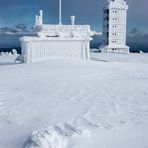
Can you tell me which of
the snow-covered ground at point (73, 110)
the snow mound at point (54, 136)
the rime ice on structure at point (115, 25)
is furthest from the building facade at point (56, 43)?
the rime ice on structure at point (115, 25)

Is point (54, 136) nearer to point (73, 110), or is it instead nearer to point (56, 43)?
point (73, 110)

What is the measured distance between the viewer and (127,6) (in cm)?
4147

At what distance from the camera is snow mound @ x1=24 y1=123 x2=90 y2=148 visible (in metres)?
5.22

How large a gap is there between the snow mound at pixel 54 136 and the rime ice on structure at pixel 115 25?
36.2m

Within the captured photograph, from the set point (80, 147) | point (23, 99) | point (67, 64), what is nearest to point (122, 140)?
point (80, 147)

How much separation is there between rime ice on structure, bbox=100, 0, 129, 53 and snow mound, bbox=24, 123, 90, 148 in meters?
36.2

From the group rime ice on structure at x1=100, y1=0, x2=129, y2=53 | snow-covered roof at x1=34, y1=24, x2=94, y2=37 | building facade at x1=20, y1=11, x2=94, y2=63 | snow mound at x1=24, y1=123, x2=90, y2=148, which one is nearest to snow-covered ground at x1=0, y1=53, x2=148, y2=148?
snow mound at x1=24, y1=123, x2=90, y2=148

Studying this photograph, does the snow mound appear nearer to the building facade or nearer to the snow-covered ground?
the snow-covered ground

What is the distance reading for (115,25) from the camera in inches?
1672

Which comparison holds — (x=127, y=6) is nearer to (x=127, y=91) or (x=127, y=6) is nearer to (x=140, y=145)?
(x=127, y=91)

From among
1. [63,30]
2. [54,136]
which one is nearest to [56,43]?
[63,30]

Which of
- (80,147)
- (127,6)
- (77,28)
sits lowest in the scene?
(80,147)

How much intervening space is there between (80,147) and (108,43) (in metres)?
38.4

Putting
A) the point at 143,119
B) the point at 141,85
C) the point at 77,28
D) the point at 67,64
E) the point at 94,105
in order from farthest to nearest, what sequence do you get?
the point at 77,28
the point at 67,64
the point at 141,85
the point at 94,105
the point at 143,119
